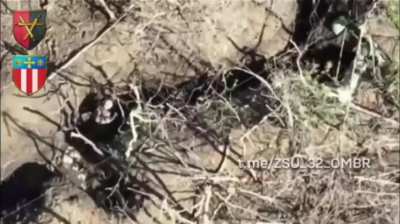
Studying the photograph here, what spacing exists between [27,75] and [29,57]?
0.06 metres

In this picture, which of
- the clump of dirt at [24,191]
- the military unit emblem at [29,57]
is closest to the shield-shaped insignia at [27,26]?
the military unit emblem at [29,57]

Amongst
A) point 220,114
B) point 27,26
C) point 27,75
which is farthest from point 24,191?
point 220,114

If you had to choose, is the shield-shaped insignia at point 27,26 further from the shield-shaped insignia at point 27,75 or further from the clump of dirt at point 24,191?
the clump of dirt at point 24,191

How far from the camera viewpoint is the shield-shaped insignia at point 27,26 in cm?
231

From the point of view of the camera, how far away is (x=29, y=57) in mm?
2316

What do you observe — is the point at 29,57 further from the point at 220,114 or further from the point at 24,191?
the point at 220,114

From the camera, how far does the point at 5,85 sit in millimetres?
2307

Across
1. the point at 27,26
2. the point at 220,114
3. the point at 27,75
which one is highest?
the point at 27,26

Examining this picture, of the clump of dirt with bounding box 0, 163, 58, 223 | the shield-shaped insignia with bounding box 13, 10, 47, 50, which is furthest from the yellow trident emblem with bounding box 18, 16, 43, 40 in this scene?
the clump of dirt with bounding box 0, 163, 58, 223

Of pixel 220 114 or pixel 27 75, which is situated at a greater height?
pixel 27 75

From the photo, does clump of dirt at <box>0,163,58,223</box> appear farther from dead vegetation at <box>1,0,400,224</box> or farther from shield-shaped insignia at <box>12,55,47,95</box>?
shield-shaped insignia at <box>12,55,47,95</box>

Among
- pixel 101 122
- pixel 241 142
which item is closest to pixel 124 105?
pixel 101 122

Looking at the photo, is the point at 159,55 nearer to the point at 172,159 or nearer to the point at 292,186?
the point at 172,159

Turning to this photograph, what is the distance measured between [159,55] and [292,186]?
60 cm
